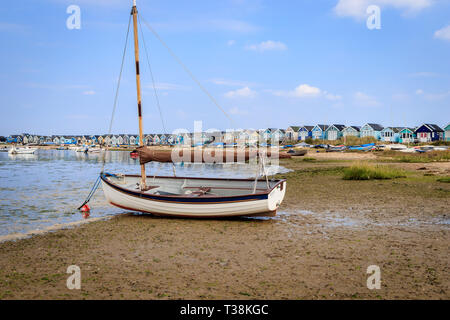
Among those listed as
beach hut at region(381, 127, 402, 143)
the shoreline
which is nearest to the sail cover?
the shoreline

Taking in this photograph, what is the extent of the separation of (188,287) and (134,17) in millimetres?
13461

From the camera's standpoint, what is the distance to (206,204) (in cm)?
1411

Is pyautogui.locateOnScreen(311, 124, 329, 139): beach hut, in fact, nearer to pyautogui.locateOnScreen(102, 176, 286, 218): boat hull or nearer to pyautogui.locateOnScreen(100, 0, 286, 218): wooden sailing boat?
pyautogui.locateOnScreen(100, 0, 286, 218): wooden sailing boat

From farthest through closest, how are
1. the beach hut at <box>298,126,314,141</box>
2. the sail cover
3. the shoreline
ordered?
the beach hut at <box>298,126,314,141</box> < the sail cover < the shoreline

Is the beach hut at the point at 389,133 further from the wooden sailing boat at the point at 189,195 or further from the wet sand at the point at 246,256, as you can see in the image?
the wooden sailing boat at the point at 189,195

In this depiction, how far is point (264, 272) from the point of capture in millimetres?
8594

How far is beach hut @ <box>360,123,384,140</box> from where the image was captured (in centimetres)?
11119

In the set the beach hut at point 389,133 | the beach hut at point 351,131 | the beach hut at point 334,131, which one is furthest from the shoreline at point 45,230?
the beach hut at point 389,133

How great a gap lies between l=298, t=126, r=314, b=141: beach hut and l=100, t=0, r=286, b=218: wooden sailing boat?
118m

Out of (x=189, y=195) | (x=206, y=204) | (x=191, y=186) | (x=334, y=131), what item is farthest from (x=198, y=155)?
(x=334, y=131)

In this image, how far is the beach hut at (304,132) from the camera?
13162cm

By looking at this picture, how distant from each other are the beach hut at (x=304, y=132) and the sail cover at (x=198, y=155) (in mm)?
119179
